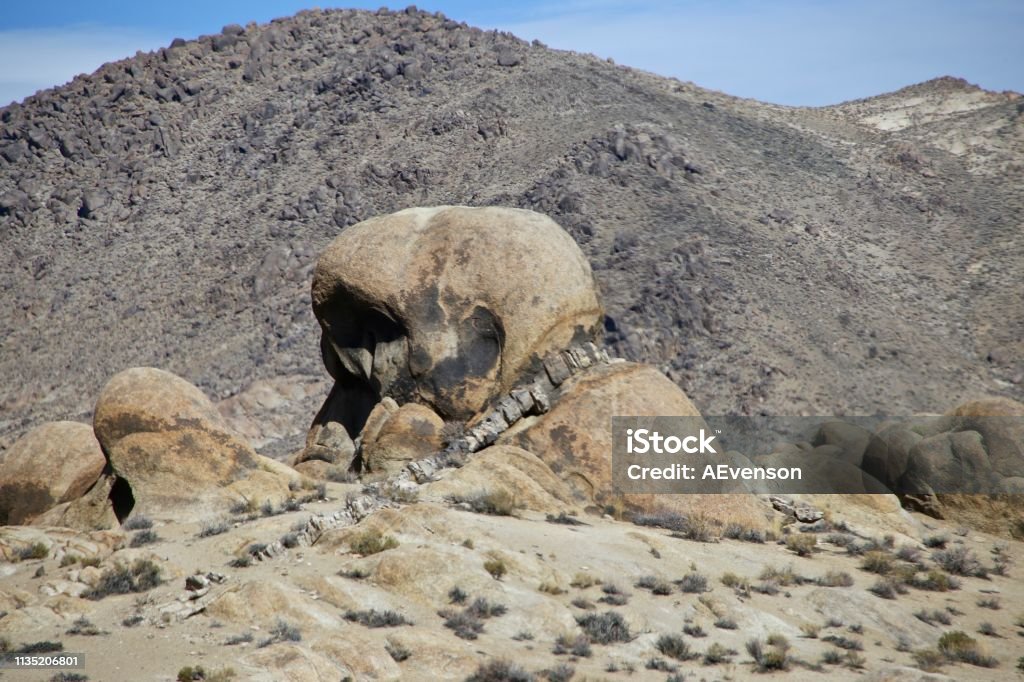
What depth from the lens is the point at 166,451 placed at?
16.8 m

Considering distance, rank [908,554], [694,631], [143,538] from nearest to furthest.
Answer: [694,631]
[143,538]
[908,554]

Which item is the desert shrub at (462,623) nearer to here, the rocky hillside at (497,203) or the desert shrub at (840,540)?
the desert shrub at (840,540)

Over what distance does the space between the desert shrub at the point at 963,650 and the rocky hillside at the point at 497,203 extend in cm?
3007

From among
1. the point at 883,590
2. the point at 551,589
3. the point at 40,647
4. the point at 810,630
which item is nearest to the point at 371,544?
the point at 551,589

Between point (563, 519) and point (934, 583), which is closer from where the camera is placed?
point (934, 583)

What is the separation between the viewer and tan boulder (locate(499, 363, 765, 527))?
17.2 metres

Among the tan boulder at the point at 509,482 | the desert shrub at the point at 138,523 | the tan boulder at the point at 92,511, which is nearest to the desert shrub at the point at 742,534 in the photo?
the tan boulder at the point at 509,482

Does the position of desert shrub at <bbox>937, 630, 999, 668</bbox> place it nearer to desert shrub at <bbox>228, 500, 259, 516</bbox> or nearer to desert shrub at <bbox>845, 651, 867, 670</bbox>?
desert shrub at <bbox>845, 651, 867, 670</bbox>

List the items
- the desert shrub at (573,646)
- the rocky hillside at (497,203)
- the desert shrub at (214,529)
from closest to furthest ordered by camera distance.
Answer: the desert shrub at (573,646) → the desert shrub at (214,529) → the rocky hillside at (497,203)

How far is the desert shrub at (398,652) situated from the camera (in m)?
10.8

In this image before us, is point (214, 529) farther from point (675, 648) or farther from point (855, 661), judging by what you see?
point (855, 661)

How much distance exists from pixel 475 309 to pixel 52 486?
24.5 ft

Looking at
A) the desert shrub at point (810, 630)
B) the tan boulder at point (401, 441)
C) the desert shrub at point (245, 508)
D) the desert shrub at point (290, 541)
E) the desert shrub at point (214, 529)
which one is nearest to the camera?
the desert shrub at point (810, 630)

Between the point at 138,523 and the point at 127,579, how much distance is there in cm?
314
